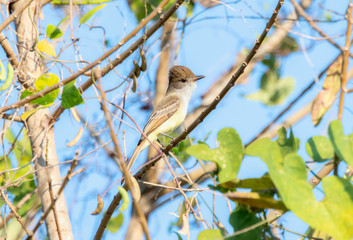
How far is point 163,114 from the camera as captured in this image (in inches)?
189

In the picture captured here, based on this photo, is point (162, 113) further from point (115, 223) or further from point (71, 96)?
point (71, 96)

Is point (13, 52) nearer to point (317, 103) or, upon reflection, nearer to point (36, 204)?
point (36, 204)

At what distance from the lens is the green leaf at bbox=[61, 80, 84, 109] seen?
92.6 inches

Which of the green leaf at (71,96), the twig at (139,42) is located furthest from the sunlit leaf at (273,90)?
the green leaf at (71,96)

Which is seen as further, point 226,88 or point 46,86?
point 46,86

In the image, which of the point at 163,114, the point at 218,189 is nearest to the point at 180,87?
the point at 163,114

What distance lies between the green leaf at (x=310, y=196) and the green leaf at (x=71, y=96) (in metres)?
1.09

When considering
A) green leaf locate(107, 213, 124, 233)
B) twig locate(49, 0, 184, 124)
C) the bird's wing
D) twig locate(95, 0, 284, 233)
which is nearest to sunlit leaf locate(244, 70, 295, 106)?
the bird's wing

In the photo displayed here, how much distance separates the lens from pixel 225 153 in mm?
1715

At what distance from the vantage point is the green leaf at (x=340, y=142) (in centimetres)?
154

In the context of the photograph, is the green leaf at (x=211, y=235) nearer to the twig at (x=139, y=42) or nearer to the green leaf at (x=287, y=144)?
the green leaf at (x=287, y=144)

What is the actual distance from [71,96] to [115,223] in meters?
1.86

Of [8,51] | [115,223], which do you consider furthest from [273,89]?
[8,51]

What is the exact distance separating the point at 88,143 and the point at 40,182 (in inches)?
31.6
